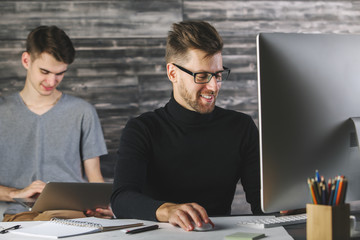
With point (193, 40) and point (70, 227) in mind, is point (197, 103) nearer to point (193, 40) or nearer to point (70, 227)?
point (193, 40)

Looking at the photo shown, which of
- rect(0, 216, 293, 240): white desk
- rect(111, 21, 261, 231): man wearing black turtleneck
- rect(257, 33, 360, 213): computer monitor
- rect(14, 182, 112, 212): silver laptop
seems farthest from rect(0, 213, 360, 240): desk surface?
rect(14, 182, 112, 212): silver laptop

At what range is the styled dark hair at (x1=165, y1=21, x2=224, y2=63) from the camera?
188 centimetres

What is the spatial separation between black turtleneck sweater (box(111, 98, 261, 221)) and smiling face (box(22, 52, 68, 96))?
0.89m

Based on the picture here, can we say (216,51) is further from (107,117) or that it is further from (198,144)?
(107,117)

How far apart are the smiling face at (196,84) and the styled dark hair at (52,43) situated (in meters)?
0.89

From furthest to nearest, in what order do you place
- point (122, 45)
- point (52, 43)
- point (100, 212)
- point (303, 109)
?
point (122, 45) < point (52, 43) < point (100, 212) < point (303, 109)

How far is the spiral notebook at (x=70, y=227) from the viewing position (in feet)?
4.29

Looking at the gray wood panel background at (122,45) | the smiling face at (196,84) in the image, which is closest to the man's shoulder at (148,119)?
the smiling face at (196,84)

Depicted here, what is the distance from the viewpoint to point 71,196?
214 cm

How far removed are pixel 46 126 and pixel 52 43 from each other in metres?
0.45

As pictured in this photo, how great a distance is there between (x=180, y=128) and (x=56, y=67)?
1020mm

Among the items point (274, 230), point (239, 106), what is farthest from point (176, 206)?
point (239, 106)

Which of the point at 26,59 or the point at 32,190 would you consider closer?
the point at 32,190

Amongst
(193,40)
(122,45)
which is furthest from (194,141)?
(122,45)
